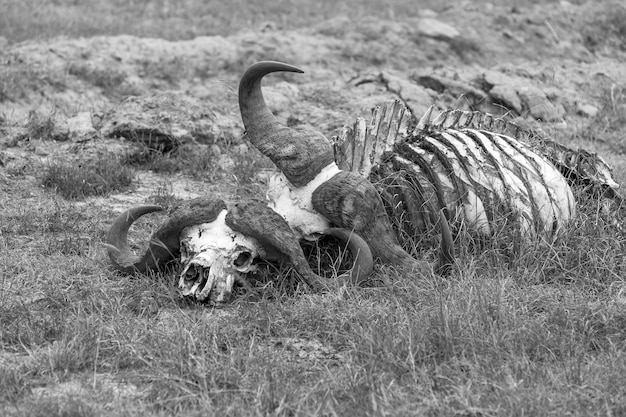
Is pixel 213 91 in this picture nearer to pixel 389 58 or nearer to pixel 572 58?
pixel 389 58

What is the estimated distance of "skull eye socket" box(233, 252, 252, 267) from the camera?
15.3 ft

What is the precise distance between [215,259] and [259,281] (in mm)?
339

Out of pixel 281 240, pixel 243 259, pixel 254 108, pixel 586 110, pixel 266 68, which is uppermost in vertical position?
pixel 266 68

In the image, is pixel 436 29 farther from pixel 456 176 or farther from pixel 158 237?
pixel 158 237

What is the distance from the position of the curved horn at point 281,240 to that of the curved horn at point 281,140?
284 mm

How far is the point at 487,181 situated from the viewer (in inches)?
206

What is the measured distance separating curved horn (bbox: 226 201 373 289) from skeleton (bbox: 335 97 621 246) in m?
0.52

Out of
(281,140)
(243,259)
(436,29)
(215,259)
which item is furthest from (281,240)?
(436,29)

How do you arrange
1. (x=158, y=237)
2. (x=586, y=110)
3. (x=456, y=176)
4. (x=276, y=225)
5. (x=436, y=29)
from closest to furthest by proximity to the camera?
(x=276, y=225)
(x=158, y=237)
(x=456, y=176)
(x=586, y=110)
(x=436, y=29)

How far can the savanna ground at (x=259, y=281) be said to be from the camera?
383cm

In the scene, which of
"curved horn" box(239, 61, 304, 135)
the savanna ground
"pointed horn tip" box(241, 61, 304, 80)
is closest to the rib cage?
the savanna ground

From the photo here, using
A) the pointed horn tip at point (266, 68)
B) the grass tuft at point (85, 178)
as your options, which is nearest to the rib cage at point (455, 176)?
the pointed horn tip at point (266, 68)

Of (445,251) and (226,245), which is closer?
(226,245)

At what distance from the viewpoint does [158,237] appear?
4.80 metres
